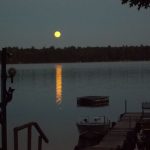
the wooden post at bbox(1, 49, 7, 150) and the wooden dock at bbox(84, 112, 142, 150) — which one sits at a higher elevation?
the wooden post at bbox(1, 49, 7, 150)

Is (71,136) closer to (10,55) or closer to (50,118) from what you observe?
(50,118)

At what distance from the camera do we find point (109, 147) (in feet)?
63.3

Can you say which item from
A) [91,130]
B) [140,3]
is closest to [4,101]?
[140,3]

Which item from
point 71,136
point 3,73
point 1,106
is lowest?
point 71,136

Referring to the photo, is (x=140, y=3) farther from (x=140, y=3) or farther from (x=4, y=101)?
(x=4, y=101)

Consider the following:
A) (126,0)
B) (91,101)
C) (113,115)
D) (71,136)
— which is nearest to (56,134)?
(71,136)

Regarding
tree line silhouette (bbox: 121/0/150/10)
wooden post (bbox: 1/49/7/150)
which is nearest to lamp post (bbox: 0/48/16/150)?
wooden post (bbox: 1/49/7/150)

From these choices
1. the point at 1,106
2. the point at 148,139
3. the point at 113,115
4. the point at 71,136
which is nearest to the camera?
the point at 1,106

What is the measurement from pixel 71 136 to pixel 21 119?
19.6m

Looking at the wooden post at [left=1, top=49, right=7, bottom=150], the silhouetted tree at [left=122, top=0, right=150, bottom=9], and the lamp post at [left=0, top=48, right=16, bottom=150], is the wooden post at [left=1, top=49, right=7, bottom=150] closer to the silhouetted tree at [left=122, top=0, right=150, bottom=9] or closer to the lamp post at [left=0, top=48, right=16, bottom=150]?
the lamp post at [left=0, top=48, right=16, bottom=150]

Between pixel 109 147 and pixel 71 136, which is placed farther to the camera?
pixel 71 136

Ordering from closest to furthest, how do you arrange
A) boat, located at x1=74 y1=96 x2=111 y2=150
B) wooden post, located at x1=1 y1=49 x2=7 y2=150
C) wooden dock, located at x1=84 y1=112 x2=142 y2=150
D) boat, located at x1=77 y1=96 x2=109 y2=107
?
wooden post, located at x1=1 y1=49 x2=7 y2=150 → wooden dock, located at x1=84 y1=112 x2=142 y2=150 → boat, located at x1=74 y1=96 x2=111 y2=150 → boat, located at x1=77 y1=96 x2=109 y2=107

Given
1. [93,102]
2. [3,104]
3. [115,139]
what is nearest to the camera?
[3,104]

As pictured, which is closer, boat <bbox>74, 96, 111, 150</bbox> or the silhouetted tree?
the silhouetted tree
